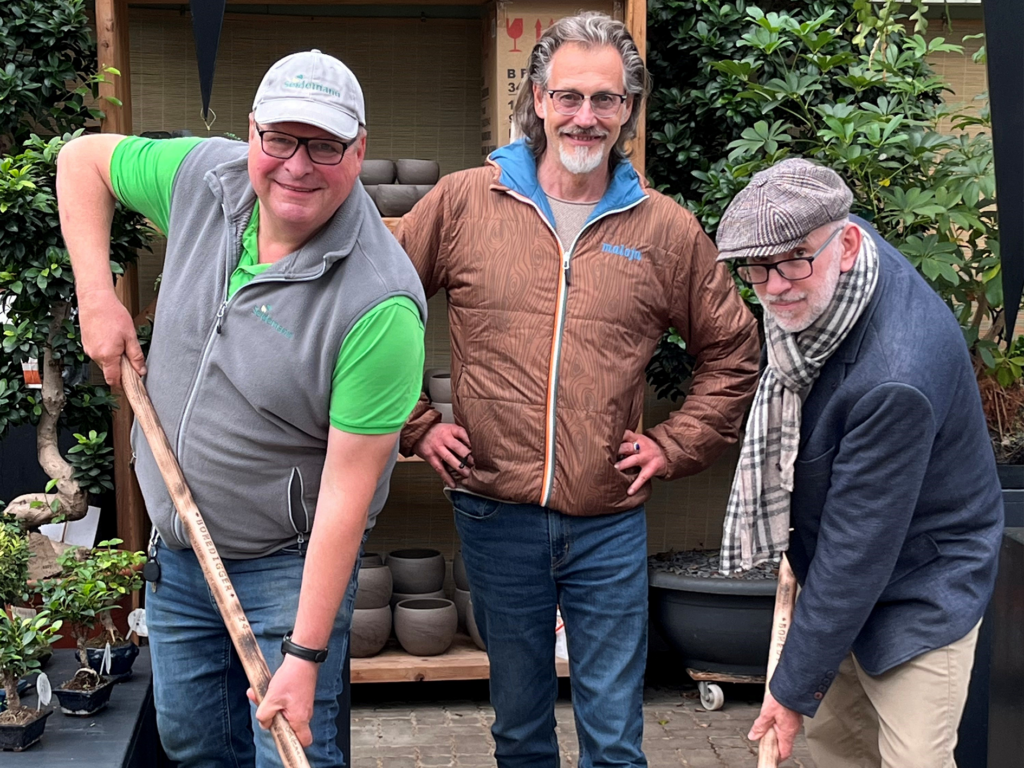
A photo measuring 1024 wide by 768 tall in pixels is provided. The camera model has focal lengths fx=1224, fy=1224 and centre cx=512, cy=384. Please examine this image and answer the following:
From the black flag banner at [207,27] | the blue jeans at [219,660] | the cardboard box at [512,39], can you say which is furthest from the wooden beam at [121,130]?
the blue jeans at [219,660]

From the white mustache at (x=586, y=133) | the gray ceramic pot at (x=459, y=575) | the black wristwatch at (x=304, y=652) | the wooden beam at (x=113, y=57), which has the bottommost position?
the gray ceramic pot at (x=459, y=575)

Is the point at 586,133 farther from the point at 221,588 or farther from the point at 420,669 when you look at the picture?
the point at 420,669

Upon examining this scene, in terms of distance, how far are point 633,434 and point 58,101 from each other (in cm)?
211

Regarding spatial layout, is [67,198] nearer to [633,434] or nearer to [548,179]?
[548,179]

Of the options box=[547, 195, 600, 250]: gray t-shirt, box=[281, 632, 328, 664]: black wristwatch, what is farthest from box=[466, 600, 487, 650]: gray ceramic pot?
box=[281, 632, 328, 664]: black wristwatch

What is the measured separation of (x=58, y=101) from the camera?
3668 mm

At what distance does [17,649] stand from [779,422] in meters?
1.64

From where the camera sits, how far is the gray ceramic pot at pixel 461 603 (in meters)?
4.20

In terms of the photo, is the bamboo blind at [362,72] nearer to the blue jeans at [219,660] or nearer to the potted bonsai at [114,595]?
the potted bonsai at [114,595]

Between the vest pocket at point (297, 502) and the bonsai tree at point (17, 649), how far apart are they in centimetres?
82

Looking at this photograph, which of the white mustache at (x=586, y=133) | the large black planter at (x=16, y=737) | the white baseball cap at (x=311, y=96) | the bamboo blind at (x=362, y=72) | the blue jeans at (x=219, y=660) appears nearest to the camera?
the white baseball cap at (x=311, y=96)

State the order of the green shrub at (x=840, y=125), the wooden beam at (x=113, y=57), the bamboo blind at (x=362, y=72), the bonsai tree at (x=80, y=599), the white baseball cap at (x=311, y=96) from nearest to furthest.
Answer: the white baseball cap at (x=311, y=96) < the bonsai tree at (x=80, y=599) < the green shrub at (x=840, y=125) < the wooden beam at (x=113, y=57) < the bamboo blind at (x=362, y=72)

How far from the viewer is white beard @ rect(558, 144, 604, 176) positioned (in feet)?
8.55

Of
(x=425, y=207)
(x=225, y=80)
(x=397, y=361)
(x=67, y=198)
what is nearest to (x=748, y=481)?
(x=397, y=361)
